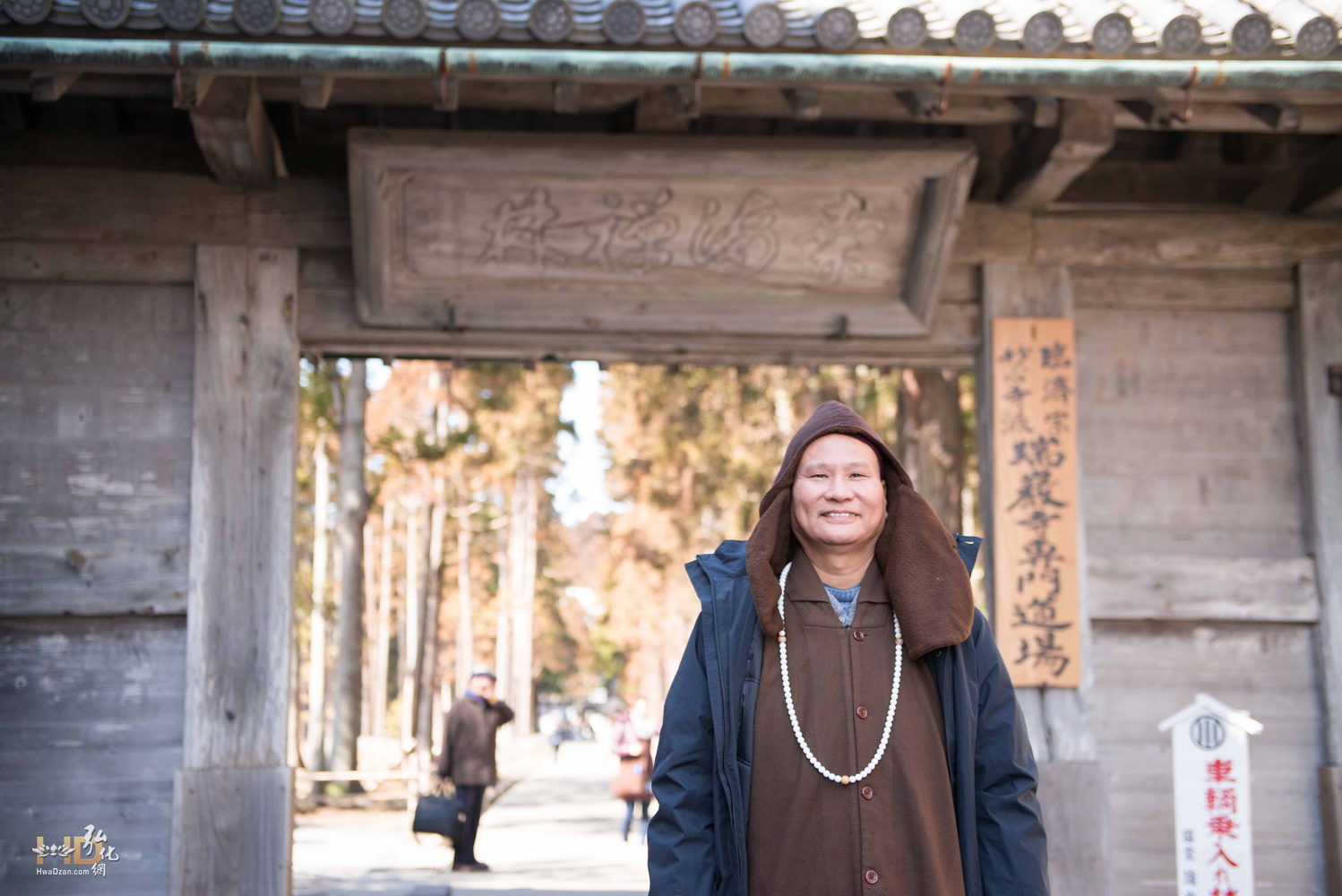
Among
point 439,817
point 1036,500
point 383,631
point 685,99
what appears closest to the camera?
point 685,99

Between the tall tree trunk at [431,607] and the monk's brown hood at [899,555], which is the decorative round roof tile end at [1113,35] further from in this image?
the tall tree trunk at [431,607]

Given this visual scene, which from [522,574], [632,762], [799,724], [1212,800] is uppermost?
[522,574]

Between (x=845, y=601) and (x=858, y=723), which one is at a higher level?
(x=845, y=601)

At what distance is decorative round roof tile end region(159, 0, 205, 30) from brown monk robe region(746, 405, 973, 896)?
3.12 metres

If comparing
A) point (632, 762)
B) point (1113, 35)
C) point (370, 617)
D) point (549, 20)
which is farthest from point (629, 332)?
point (370, 617)

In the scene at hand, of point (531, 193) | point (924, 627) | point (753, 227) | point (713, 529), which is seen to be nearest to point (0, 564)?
point (531, 193)

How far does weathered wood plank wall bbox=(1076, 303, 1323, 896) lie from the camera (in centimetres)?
630

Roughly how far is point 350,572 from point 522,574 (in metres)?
21.4

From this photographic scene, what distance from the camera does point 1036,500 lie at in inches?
249

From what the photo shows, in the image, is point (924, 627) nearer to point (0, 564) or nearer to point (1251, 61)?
point (1251, 61)

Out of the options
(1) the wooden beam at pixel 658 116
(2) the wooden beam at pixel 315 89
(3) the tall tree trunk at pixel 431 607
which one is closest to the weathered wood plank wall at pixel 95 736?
(2) the wooden beam at pixel 315 89

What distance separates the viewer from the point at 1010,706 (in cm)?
313

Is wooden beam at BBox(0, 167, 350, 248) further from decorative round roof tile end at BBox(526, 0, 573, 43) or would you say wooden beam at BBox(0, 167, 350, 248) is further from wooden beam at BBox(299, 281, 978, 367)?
decorative round roof tile end at BBox(526, 0, 573, 43)

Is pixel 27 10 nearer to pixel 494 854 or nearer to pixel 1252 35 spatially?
pixel 1252 35
